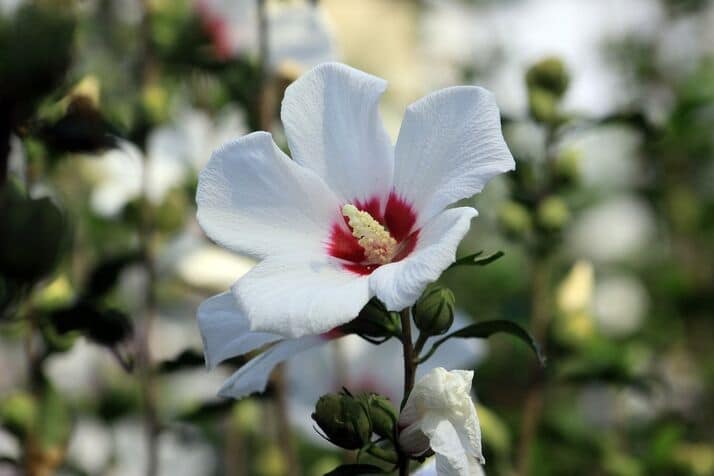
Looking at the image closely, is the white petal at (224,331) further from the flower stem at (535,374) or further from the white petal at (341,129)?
the flower stem at (535,374)

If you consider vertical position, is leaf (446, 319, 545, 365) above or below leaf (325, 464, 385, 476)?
above

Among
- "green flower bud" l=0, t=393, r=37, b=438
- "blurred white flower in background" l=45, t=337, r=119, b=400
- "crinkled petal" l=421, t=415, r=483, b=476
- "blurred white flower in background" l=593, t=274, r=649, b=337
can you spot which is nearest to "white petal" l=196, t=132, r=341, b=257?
"crinkled petal" l=421, t=415, r=483, b=476

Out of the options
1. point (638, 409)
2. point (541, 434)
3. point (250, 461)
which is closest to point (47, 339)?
point (541, 434)

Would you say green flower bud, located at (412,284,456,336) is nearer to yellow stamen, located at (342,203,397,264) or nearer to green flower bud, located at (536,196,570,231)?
yellow stamen, located at (342,203,397,264)

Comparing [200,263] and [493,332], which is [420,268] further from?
[200,263]

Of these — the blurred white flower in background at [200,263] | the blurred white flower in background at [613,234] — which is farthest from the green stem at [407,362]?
the blurred white flower in background at [613,234]

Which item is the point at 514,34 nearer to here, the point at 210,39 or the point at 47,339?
the point at 210,39
